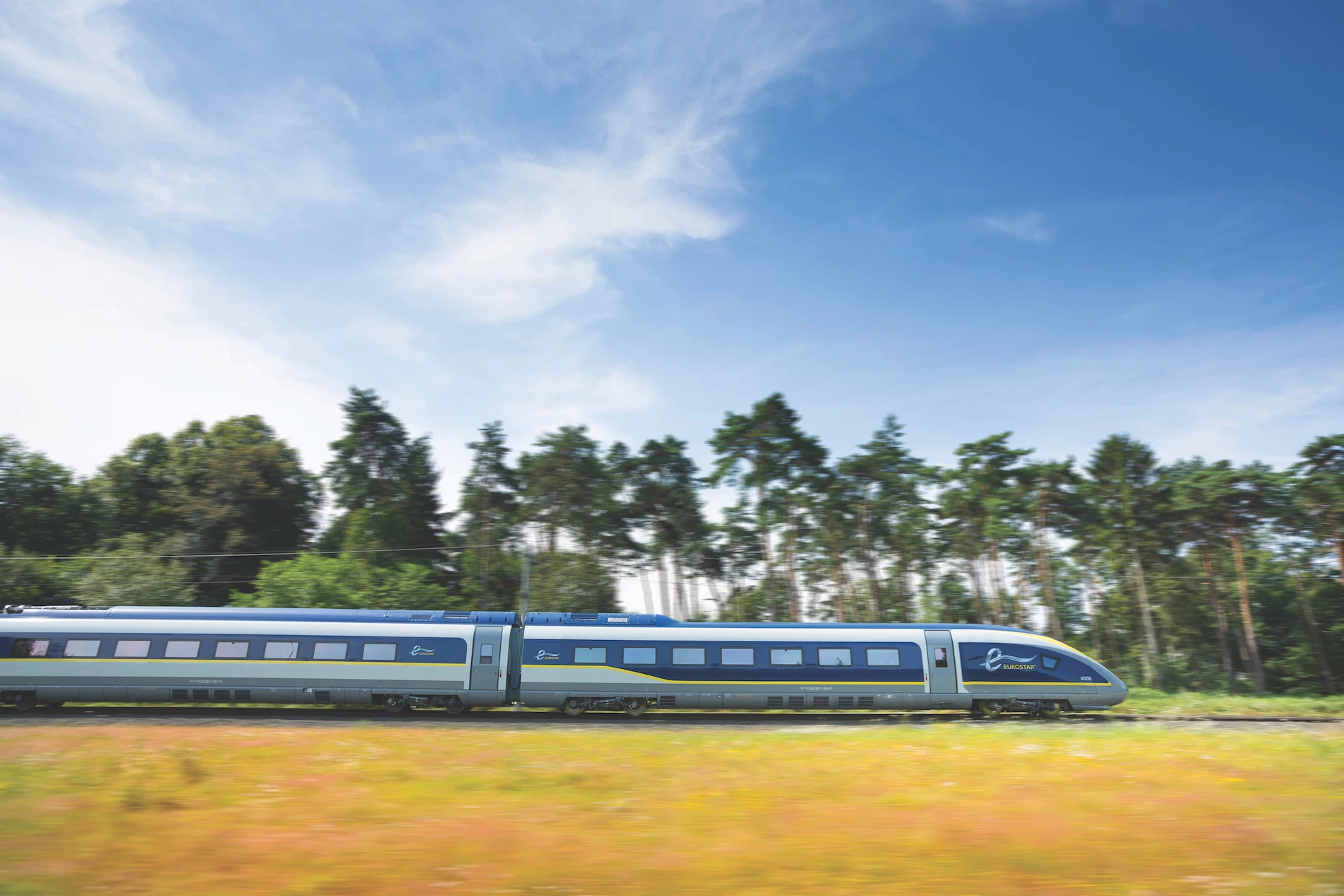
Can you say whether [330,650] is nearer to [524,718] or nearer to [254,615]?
[254,615]

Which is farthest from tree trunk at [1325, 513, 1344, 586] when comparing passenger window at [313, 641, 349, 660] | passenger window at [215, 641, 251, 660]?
passenger window at [215, 641, 251, 660]

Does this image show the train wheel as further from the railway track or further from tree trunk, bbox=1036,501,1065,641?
tree trunk, bbox=1036,501,1065,641

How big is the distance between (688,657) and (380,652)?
9.97 metres

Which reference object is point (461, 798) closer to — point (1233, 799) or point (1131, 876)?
point (1131, 876)

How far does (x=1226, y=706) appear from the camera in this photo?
29.4 metres

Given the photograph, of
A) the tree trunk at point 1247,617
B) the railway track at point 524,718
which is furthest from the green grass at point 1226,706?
the tree trunk at point 1247,617

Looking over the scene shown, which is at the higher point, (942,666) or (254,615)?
(254,615)

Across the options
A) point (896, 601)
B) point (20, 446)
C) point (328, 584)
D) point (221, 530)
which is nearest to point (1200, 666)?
point (896, 601)

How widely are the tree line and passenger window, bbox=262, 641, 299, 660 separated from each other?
16745mm

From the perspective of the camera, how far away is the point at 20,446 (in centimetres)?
5872

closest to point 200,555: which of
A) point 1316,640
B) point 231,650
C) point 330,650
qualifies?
point 231,650

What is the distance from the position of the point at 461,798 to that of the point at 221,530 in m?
52.2

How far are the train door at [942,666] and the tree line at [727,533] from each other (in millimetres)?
22812

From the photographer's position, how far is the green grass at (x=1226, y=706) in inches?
1065
